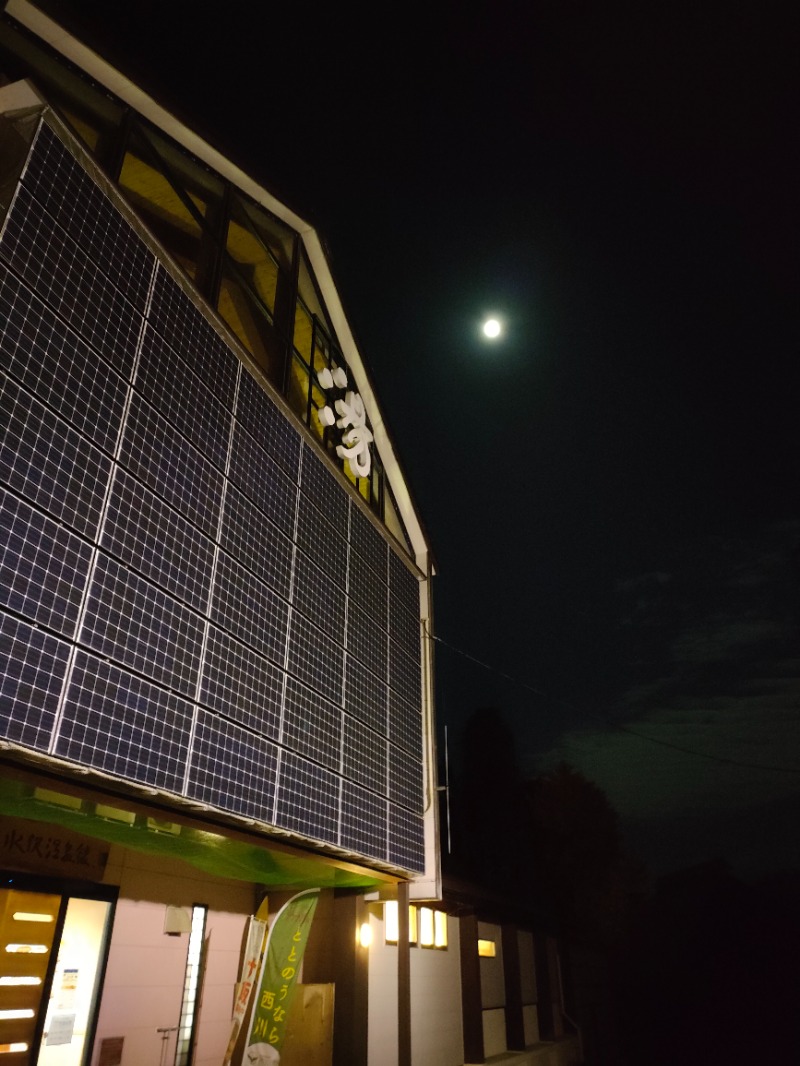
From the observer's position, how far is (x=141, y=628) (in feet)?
18.5

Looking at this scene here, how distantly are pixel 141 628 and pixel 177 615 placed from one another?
1.60 ft

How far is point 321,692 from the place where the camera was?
27.5ft

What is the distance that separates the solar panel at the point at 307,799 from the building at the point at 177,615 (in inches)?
1.5

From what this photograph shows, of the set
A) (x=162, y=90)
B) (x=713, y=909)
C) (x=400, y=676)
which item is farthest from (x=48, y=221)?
(x=713, y=909)

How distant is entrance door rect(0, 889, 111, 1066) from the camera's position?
272 inches

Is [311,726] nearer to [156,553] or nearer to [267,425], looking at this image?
[156,553]

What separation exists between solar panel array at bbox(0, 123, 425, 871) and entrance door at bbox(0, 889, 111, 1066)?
2923 mm

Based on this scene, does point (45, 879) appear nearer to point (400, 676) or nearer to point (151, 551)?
point (151, 551)

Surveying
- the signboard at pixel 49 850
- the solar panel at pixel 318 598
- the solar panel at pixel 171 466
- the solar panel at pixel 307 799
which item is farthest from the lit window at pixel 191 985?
the solar panel at pixel 171 466

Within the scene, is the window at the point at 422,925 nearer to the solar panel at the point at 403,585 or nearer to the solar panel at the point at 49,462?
the solar panel at the point at 403,585

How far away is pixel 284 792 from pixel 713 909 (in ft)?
193

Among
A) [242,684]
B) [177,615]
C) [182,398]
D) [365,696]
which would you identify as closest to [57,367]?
[182,398]

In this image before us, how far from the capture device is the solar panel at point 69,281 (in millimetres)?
5273

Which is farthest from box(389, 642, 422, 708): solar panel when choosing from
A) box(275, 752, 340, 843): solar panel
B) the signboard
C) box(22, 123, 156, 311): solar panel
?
box(22, 123, 156, 311): solar panel
